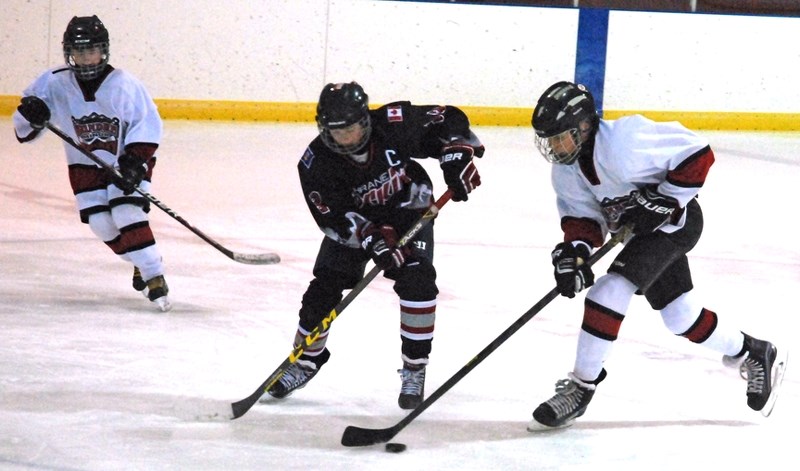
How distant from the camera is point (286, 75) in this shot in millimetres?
7656

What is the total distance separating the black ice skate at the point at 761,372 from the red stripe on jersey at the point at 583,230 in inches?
18.1

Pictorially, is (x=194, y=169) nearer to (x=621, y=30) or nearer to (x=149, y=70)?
(x=149, y=70)

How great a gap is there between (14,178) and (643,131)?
12.5ft

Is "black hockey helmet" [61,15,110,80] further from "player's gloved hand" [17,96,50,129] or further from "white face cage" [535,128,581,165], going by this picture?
"white face cage" [535,128,581,165]

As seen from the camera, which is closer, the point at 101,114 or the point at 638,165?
the point at 638,165

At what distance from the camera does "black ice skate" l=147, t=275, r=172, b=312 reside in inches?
152

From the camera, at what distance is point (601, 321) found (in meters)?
2.79

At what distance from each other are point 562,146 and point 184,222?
164 cm

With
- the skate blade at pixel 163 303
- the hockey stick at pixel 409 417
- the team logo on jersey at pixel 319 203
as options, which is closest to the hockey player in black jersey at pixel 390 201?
the team logo on jersey at pixel 319 203

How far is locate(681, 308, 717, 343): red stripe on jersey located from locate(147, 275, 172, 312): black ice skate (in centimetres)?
168

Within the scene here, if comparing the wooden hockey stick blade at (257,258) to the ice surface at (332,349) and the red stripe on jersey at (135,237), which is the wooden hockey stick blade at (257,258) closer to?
the ice surface at (332,349)

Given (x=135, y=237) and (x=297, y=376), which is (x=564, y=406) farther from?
(x=135, y=237)

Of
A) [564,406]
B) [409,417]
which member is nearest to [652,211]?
[564,406]

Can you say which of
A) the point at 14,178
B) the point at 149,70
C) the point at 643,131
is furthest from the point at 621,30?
the point at 643,131
